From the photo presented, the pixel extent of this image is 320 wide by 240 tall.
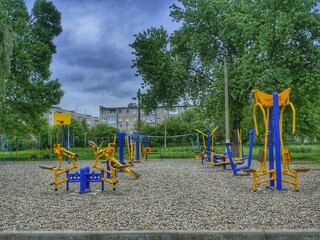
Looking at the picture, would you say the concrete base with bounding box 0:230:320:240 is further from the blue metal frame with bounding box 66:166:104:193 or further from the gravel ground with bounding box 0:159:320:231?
the blue metal frame with bounding box 66:166:104:193

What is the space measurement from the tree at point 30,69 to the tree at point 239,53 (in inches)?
279

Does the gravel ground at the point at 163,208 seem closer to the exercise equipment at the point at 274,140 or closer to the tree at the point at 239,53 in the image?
the exercise equipment at the point at 274,140

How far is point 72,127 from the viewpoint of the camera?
6800 centimetres

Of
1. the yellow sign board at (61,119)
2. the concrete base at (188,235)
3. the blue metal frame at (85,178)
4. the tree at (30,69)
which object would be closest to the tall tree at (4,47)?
the blue metal frame at (85,178)

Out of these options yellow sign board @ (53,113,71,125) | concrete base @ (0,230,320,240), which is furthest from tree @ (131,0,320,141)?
concrete base @ (0,230,320,240)

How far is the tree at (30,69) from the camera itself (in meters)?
24.5

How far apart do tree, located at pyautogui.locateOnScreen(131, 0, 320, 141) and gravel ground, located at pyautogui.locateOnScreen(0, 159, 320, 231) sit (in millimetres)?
10916

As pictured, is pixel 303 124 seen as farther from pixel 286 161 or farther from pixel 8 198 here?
pixel 8 198

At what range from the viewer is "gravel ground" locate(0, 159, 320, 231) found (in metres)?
5.13

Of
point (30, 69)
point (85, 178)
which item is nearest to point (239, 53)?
point (30, 69)

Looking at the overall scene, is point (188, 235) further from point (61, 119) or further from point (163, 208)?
point (61, 119)

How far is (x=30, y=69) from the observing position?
990 inches

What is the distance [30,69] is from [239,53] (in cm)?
1454

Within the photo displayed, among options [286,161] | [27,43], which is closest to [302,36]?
[286,161]
